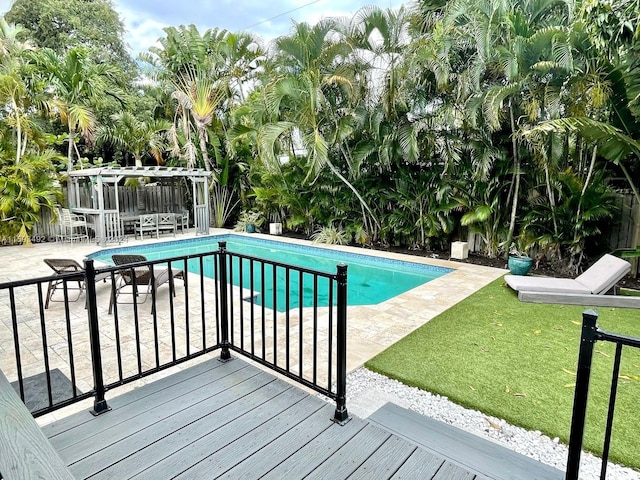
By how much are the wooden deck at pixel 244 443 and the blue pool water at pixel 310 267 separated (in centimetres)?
255

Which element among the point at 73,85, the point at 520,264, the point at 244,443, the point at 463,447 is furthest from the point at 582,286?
the point at 73,85

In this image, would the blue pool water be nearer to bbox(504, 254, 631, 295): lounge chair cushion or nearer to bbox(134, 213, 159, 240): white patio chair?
bbox(134, 213, 159, 240): white patio chair

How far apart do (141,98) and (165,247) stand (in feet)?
28.1

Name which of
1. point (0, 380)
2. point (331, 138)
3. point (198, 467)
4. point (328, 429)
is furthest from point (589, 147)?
point (0, 380)

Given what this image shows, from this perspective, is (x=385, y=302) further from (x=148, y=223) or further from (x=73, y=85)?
(x=73, y=85)

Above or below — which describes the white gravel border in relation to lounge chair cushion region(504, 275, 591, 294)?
below

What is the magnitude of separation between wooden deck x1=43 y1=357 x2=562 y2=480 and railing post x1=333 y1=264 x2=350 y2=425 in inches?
2.9

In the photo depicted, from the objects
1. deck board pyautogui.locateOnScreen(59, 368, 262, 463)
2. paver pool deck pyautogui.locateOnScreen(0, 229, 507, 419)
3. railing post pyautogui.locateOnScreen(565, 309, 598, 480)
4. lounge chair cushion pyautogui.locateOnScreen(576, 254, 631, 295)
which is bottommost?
paver pool deck pyautogui.locateOnScreen(0, 229, 507, 419)

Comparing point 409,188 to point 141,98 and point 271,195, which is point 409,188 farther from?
point 141,98

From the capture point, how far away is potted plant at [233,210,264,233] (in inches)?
546

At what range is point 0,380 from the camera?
1.27 meters

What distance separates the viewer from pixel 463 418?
112 inches

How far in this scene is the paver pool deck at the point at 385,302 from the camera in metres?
4.23

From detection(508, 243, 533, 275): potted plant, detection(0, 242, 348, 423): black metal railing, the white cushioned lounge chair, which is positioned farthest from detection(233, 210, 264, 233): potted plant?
the white cushioned lounge chair
